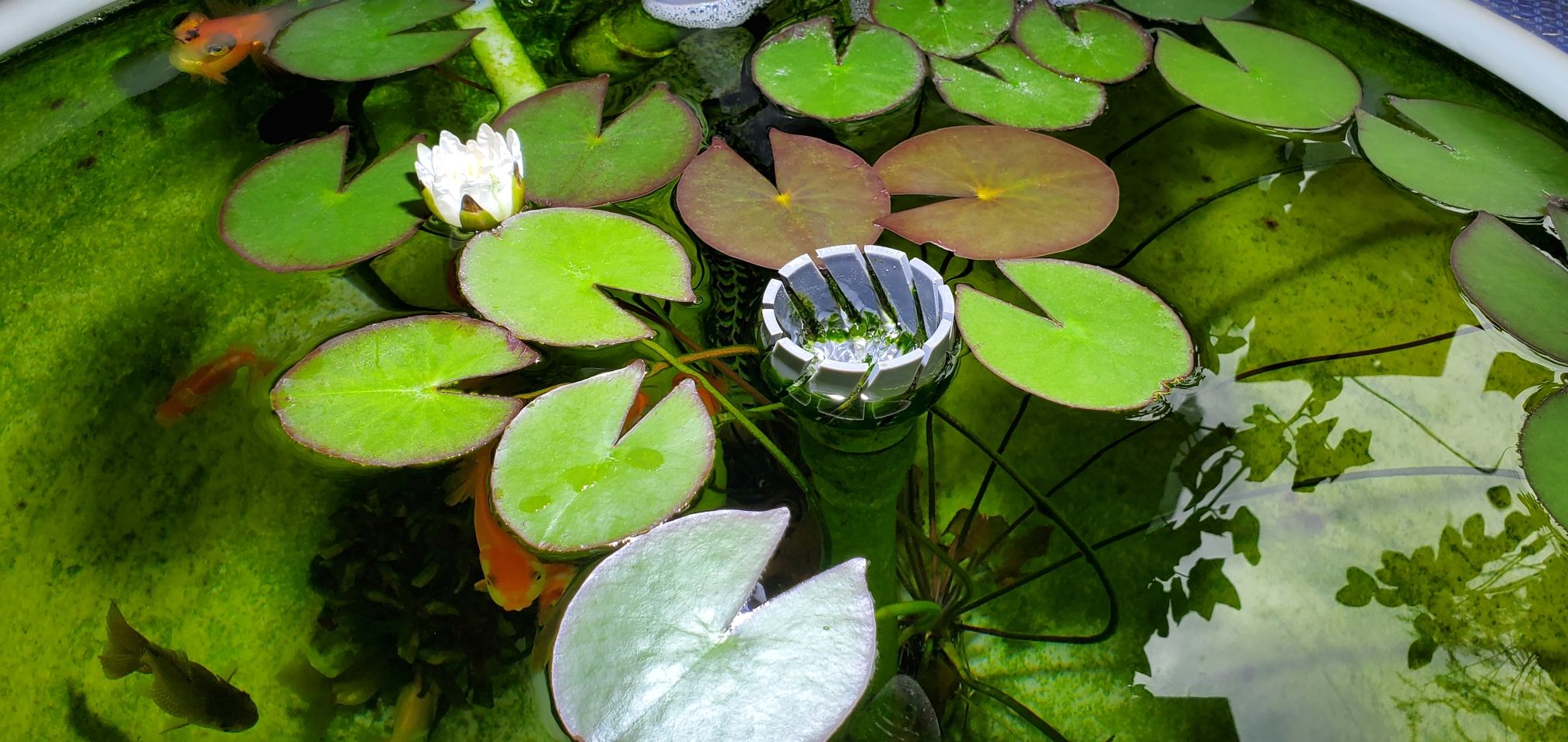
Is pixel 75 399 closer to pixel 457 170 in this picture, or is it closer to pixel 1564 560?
pixel 457 170

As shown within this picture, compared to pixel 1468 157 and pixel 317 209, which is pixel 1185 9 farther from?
pixel 317 209

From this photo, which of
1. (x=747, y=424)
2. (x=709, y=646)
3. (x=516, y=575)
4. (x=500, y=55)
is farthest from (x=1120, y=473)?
(x=500, y=55)

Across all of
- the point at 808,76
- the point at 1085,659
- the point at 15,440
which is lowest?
the point at 1085,659

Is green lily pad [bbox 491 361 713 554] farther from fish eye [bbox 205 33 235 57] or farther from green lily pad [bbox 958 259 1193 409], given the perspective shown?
fish eye [bbox 205 33 235 57]

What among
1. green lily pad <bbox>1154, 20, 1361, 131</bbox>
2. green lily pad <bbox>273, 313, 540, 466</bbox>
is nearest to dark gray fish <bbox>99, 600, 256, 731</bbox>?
green lily pad <bbox>273, 313, 540, 466</bbox>

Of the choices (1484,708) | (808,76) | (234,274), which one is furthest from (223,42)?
(1484,708)

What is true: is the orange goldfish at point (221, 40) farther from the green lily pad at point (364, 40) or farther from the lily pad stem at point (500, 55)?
the lily pad stem at point (500, 55)
